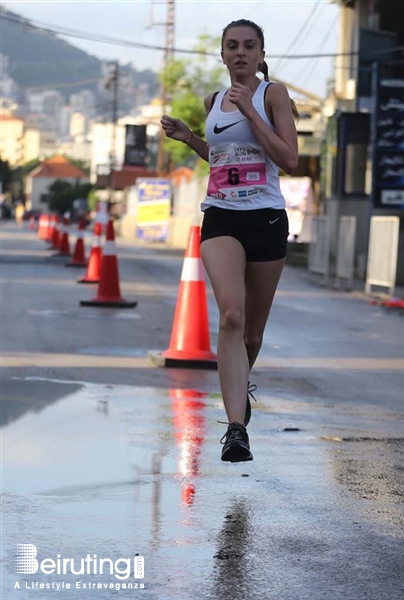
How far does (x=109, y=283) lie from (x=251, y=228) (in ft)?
36.4

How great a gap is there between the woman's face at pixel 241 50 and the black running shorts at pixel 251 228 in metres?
0.59

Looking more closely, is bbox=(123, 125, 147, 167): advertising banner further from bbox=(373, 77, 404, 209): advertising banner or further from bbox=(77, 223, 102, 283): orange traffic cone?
bbox=(77, 223, 102, 283): orange traffic cone

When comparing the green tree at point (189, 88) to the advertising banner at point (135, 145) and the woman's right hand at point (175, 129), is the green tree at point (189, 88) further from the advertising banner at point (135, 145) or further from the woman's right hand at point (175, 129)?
the woman's right hand at point (175, 129)

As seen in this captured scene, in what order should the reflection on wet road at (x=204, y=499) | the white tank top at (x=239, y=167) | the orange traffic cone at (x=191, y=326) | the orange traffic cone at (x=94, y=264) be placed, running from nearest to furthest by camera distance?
the reflection on wet road at (x=204, y=499), the white tank top at (x=239, y=167), the orange traffic cone at (x=191, y=326), the orange traffic cone at (x=94, y=264)

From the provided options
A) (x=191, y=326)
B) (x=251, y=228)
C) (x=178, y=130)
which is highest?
(x=178, y=130)

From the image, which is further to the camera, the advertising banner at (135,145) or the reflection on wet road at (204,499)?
the advertising banner at (135,145)

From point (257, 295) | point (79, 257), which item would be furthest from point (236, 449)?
point (79, 257)

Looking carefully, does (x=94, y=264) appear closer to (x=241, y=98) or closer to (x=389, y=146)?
(x=389, y=146)

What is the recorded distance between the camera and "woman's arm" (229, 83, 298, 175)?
5906 millimetres

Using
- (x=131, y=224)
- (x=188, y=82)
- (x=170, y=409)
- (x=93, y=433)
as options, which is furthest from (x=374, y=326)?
(x=131, y=224)

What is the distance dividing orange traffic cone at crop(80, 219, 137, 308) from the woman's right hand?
10168 mm

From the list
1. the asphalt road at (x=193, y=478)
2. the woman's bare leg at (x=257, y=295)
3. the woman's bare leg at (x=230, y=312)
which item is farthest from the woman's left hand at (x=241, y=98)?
the asphalt road at (x=193, y=478)

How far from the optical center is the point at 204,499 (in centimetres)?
562

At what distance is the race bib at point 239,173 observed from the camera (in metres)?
6.05
